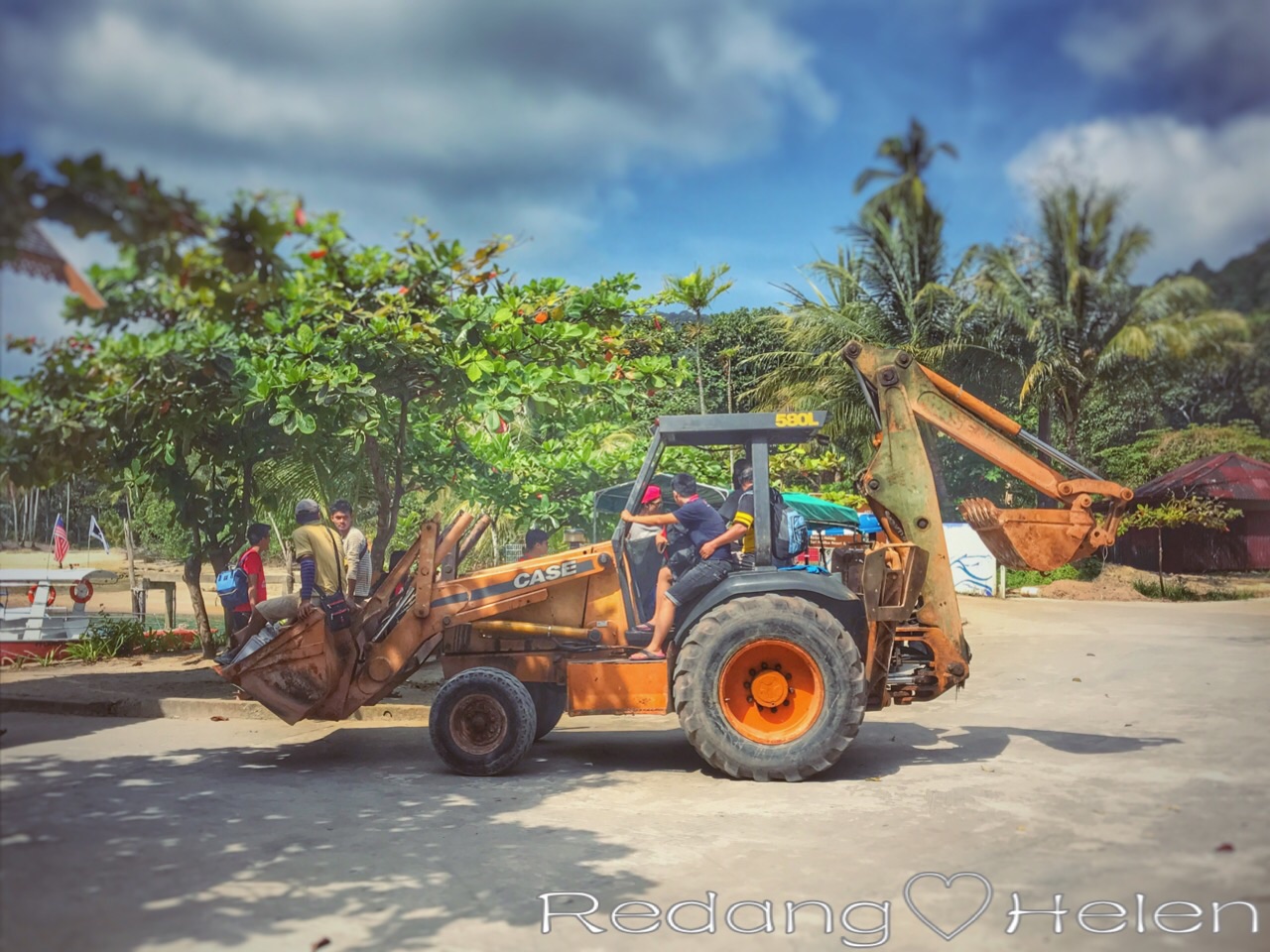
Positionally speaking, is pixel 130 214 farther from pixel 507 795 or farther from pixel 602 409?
pixel 602 409

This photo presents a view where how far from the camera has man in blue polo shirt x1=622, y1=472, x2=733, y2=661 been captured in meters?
7.96

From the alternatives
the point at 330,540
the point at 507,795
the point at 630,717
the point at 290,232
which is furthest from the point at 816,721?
the point at 290,232

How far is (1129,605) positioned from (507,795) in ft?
64.4

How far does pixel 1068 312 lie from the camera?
24.9 m

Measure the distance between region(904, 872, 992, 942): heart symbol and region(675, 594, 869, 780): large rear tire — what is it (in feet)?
7.76

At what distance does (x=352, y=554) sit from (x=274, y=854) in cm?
440

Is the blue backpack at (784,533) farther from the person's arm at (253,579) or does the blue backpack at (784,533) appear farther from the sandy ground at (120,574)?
the sandy ground at (120,574)

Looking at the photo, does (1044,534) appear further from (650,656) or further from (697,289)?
(697,289)

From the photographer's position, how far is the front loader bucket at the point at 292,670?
8078mm

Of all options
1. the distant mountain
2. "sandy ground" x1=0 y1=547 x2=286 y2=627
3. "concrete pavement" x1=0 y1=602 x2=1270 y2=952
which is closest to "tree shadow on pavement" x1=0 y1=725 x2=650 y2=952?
"concrete pavement" x1=0 y1=602 x2=1270 y2=952

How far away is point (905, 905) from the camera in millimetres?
4742

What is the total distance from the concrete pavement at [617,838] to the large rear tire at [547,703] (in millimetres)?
189

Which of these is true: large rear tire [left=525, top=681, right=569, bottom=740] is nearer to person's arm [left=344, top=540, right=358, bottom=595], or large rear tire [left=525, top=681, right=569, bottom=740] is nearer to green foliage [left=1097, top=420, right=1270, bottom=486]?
person's arm [left=344, top=540, right=358, bottom=595]

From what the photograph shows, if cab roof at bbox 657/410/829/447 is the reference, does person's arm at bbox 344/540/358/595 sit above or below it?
below
